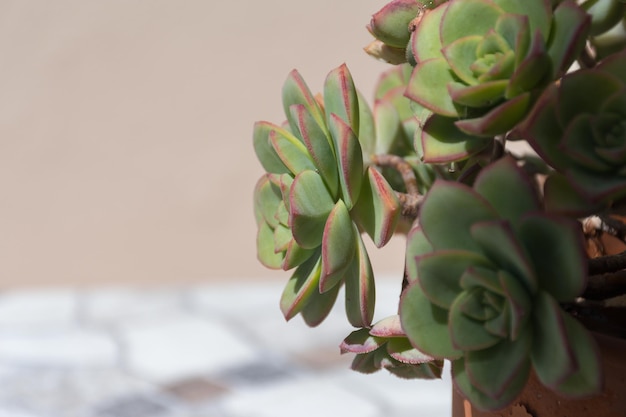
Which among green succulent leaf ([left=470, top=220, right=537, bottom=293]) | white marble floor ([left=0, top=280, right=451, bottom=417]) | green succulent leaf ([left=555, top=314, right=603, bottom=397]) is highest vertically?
white marble floor ([left=0, top=280, right=451, bottom=417])

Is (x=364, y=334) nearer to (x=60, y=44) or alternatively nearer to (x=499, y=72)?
(x=499, y=72)

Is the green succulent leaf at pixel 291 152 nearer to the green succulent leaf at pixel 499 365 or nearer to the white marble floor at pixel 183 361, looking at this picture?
the green succulent leaf at pixel 499 365

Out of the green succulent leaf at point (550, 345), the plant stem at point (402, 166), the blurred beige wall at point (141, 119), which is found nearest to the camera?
the green succulent leaf at point (550, 345)

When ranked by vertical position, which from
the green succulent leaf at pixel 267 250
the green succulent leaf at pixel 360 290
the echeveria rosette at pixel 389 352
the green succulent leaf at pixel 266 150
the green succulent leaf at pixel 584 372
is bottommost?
the green succulent leaf at pixel 584 372

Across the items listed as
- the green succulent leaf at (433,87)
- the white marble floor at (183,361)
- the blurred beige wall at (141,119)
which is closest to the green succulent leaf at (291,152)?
the green succulent leaf at (433,87)

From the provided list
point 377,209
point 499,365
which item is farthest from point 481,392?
point 377,209

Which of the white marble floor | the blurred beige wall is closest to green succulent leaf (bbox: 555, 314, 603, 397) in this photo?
the white marble floor

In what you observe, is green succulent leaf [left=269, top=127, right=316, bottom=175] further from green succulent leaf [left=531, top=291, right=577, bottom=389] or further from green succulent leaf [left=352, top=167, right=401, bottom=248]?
green succulent leaf [left=531, top=291, right=577, bottom=389]

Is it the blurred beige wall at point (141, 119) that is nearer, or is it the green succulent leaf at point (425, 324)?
the green succulent leaf at point (425, 324)
